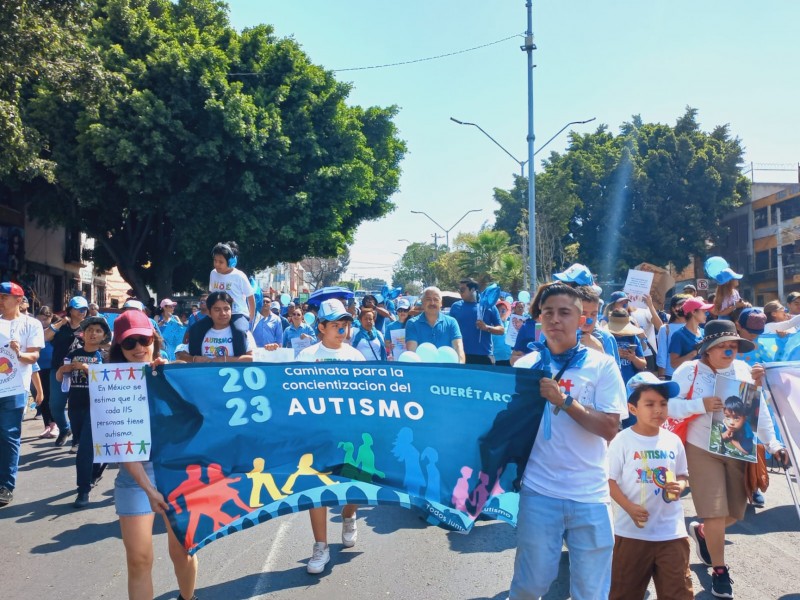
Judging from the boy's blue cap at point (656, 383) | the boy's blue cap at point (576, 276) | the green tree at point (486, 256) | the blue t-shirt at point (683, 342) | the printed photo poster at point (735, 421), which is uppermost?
the green tree at point (486, 256)

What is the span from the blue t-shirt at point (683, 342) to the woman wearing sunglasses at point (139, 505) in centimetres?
497

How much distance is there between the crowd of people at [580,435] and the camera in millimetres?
3434

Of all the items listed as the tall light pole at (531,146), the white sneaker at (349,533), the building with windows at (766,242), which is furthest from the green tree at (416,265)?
the white sneaker at (349,533)

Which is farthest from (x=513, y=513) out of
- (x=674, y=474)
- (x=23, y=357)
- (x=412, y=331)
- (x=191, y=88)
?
(x=191, y=88)

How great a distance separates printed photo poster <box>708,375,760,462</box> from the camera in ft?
15.2

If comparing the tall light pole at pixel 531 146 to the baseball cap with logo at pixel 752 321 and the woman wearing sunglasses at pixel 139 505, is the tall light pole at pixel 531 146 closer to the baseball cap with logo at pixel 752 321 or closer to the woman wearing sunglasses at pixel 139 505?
the baseball cap with logo at pixel 752 321

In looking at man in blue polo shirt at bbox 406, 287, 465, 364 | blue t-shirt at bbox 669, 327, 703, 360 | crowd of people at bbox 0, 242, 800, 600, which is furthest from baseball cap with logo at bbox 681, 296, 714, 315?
man in blue polo shirt at bbox 406, 287, 465, 364

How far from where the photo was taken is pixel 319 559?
512cm

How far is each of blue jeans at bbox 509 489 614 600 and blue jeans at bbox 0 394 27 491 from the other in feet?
17.3

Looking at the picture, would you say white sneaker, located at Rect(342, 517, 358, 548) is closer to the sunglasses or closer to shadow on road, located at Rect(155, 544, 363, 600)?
shadow on road, located at Rect(155, 544, 363, 600)

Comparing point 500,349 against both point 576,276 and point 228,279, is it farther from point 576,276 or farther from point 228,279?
point 576,276

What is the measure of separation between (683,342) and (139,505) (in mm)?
5313

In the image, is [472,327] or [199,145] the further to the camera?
[199,145]

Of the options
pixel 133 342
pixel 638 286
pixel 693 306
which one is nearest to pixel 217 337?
pixel 133 342
